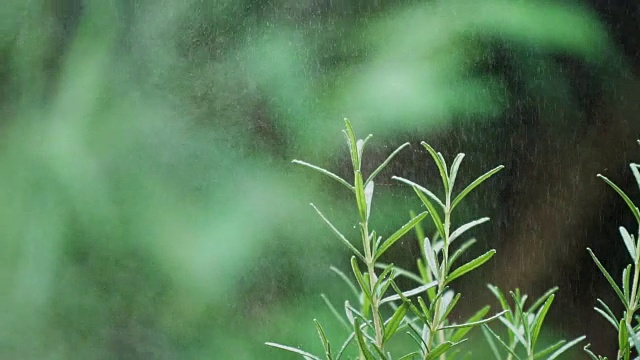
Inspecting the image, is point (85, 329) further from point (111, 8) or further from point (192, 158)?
point (111, 8)

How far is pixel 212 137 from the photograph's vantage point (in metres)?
0.63

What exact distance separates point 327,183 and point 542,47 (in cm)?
23

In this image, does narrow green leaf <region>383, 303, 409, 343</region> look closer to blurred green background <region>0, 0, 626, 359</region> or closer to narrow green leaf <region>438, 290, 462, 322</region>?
narrow green leaf <region>438, 290, 462, 322</region>

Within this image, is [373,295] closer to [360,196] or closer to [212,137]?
[360,196]

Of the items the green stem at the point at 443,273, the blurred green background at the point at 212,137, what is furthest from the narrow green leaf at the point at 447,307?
the blurred green background at the point at 212,137

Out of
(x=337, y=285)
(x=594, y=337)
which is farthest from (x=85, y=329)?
(x=594, y=337)

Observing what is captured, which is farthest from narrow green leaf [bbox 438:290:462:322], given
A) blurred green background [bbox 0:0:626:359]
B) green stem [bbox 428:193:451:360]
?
blurred green background [bbox 0:0:626:359]

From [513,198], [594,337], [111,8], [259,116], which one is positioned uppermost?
[111,8]

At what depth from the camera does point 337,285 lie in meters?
0.62

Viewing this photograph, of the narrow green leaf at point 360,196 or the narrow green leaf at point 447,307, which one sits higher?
the narrow green leaf at point 360,196

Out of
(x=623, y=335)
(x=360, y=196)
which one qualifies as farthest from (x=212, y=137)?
(x=623, y=335)

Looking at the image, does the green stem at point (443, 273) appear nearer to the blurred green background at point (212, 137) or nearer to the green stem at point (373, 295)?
the green stem at point (373, 295)

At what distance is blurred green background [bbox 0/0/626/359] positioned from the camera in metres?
0.60

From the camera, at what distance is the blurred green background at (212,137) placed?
0.60 meters
